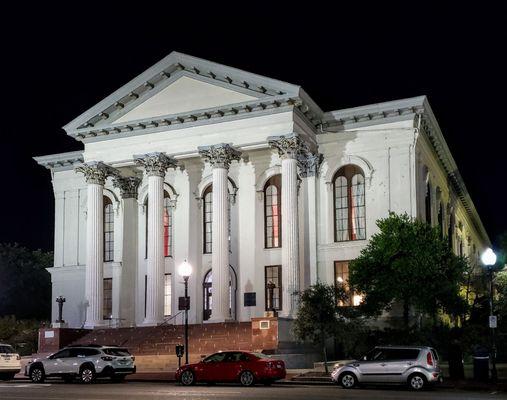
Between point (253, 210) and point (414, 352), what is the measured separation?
64.1 ft

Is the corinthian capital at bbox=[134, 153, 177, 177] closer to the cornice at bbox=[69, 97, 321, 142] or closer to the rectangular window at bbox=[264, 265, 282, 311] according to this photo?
the cornice at bbox=[69, 97, 321, 142]

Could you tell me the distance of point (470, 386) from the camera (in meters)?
26.4

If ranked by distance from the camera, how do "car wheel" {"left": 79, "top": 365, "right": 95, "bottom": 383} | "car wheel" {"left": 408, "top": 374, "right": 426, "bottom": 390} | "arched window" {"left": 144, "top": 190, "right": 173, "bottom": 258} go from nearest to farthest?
"car wheel" {"left": 408, "top": 374, "right": 426, "bottom": 390}
"car wheel" {"left": 79, "top": 365, "right": 95, "bottom": 383}
"arched window" {"left": 144, "top": 190, "right": 173, "bottom": 258}

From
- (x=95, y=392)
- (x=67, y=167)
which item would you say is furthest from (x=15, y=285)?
(x=95, y=392)

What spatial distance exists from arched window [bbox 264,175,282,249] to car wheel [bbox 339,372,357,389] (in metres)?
17.8

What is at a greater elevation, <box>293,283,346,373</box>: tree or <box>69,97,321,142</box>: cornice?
<box>69,97,321,142</box>: cornice

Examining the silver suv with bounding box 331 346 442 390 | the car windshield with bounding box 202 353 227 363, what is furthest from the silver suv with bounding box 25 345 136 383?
the silver suv with bounding box 331 346 442 390

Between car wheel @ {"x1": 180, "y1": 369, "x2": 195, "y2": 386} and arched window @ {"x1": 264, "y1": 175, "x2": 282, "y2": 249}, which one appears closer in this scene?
car wheel @ {"x1": 180, "y1": 369, "x2": 195, "y2": 386}

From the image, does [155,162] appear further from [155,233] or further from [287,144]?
[287,144]

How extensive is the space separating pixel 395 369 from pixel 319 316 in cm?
766

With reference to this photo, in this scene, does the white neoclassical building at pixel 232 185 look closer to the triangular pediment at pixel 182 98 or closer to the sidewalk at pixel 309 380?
the triangular pediment at pixel 182 98

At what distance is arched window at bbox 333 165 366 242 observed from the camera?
4306 cm

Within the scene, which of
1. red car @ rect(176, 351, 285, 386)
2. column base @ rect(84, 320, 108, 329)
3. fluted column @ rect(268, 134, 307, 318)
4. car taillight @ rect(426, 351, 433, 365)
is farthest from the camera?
column base @ rect(84, 320, 108, 329)

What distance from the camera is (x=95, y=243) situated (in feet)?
148
